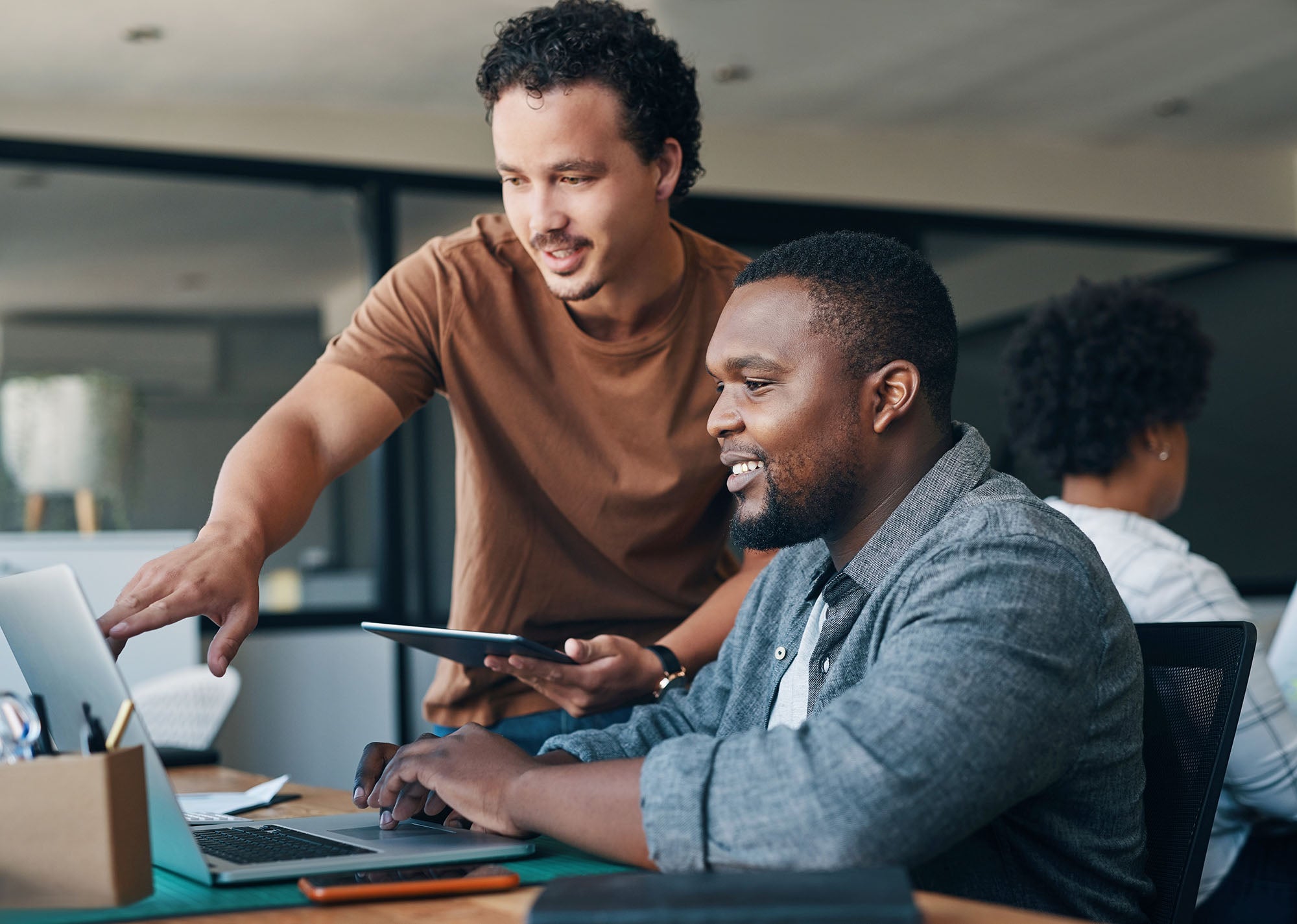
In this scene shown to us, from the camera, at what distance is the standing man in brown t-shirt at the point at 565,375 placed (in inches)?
65.6

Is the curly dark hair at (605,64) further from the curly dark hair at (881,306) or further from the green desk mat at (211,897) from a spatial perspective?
the green desk mat at (211,897)

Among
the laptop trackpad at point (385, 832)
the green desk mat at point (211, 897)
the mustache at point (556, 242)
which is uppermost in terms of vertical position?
the mustache at point (556, 242)

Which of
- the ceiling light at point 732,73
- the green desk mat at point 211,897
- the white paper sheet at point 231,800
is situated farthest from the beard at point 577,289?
the ceiling light at point 732,73

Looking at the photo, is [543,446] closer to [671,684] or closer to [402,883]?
[671,684]

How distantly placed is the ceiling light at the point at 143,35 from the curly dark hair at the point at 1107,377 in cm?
278

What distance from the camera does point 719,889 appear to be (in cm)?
82

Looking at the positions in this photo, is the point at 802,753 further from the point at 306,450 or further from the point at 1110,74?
the point at 1110,74

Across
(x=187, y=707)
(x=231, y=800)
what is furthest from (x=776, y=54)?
(x=231, y=800)

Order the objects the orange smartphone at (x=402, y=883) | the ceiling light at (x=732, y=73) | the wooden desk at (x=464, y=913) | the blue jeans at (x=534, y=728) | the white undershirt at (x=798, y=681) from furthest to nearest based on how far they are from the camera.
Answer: the ceiling light at (x=732, y=73)
the blue jeans at (x=534, y=728)
the white undershirt at (x=798, y=681)
the orange smartphone at (x=402, y=883)
the wooden desk at (x=464, y=913)

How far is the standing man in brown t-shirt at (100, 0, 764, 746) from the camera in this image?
1.67m

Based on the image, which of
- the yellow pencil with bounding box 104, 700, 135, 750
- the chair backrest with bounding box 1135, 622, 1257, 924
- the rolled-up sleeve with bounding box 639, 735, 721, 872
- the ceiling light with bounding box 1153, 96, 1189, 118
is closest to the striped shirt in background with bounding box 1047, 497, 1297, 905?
the chair backrest with bounding box 1135, 622, 1257, 924

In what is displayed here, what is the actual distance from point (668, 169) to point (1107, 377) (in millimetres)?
945

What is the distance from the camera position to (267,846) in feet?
3.80

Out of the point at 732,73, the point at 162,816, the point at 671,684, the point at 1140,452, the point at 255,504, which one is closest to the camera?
the point at 162,816
